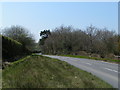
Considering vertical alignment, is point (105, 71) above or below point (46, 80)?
below

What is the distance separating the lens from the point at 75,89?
7.34 metres

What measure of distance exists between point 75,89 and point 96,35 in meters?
78.3

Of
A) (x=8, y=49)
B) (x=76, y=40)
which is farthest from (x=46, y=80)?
(x=76, y=40)

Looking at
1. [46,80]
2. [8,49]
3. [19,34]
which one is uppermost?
[19,34]

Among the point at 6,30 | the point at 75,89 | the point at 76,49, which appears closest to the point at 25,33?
the point at 6,30

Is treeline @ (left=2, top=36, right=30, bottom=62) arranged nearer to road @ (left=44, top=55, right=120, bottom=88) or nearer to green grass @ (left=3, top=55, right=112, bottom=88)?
road @ (left=44, top=55, right=120, bottom=88)

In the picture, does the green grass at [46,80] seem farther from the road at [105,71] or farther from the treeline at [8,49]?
the treeline at [8,49]

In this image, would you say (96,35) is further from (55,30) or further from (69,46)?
(55,30)

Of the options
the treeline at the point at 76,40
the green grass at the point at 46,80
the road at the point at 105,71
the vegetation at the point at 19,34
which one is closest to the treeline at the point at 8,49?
the road at the point at 105,71

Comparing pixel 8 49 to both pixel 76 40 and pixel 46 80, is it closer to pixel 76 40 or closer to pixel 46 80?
pixel 46 80

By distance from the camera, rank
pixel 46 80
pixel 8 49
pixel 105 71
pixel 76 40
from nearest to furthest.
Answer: pixel 46 80
pixel 105 71
pixel 8 49
pixel 76 40

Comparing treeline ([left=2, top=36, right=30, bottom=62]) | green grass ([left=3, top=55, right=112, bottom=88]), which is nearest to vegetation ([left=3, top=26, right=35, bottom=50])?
treeline ([left=2, top=36, right=30, bottom=62])

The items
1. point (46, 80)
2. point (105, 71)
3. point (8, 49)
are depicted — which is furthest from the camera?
point (8, 49)

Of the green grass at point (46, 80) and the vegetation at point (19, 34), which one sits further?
the vegetation at point (19, 34)
